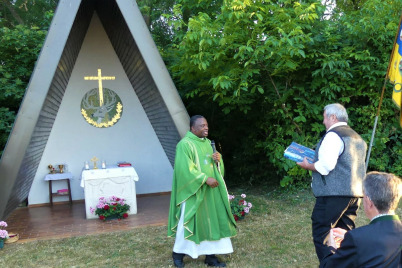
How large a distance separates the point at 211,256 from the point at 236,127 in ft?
18.7

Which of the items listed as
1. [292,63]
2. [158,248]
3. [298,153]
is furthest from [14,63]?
[298,153]

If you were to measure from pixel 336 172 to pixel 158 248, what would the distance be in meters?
2.68

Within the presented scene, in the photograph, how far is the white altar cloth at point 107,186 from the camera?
22.6 ft

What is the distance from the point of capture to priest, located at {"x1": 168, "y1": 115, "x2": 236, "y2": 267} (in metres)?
4.12

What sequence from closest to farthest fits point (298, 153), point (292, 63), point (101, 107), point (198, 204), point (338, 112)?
point (338, 112) → point (298, 153) → point (198, 204) → point (292, 63) → point (101, 107)

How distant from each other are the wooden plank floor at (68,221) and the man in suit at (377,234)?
4.62 meters

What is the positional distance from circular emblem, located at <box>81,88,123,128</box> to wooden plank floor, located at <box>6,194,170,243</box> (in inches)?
73.0

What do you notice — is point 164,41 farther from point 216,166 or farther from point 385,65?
point 216,166

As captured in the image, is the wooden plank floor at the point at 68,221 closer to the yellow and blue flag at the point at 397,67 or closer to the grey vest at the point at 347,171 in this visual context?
the grey vest at the point at 347,171

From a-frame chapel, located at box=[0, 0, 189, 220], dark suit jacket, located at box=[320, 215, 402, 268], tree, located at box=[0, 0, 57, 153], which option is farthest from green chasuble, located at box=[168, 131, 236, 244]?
tree, located at box=[0, 0, 57, 153]

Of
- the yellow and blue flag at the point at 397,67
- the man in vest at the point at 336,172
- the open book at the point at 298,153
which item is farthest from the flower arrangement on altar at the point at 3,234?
the yellow and blue flag at the point at 397,67

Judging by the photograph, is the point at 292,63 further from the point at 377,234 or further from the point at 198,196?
the point at 377,234

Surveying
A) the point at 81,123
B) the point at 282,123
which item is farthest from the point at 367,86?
the point at 81,123

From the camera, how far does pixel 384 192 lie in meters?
1.89
